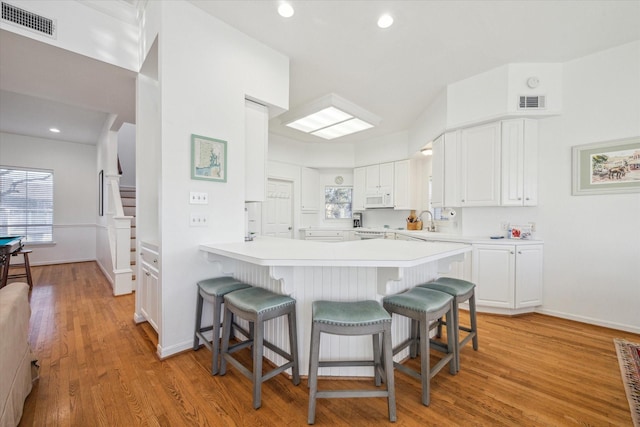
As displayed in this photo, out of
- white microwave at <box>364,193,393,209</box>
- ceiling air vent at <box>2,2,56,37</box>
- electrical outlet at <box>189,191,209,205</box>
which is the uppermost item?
ceiling air vent at <box>2,2,56,37</box>

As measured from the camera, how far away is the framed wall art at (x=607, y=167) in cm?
277

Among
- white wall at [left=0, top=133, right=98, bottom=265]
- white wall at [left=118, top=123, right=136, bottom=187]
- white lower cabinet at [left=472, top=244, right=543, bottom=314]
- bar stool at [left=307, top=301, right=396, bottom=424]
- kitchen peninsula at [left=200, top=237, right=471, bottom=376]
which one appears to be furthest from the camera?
white wall at [left=118, top=123, right=136, bottom=187]

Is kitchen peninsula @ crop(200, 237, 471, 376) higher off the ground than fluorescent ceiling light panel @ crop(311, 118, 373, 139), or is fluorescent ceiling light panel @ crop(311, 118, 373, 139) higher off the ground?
fluorescent ceiling light panel @ crop(311, 118, 373, 139)

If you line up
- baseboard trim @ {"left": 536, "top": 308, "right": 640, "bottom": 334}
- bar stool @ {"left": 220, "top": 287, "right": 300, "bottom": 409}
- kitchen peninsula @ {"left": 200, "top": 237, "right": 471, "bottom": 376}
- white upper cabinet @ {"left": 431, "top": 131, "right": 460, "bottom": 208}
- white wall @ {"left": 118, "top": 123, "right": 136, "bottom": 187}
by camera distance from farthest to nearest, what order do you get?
1. white wall @ {"left": 118, "top": 123, "right": 136, "bottom": 187}
2. white upper cabinet @ {"left": 431, "top": 131, "right": 460, "bottom": 208}
3. baseboard trim @ {"left": 536, "top": 308, "right": 640, "bottom": 334}
4. kitchen peninsula @ {"left": 200, "top": 237, "right": 471, "bottom": 376}
5. bar stool @ {"left": 220, "top": 287, "right": 300, "bottom": 409}

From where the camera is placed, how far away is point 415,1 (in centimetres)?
223

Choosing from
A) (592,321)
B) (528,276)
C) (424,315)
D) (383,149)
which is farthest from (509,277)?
(383,149)

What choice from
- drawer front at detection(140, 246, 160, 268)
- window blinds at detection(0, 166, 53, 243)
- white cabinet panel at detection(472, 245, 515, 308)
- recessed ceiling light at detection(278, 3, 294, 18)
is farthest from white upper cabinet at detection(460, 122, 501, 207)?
window blinds at detection(0, 166, 53, 243)

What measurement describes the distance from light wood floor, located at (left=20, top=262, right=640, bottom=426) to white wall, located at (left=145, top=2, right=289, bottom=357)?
0.42m

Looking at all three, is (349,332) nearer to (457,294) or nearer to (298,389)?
(298,389)

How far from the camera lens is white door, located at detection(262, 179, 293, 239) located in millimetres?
5457

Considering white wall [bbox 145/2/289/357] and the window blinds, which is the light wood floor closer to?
white wall [bbox 145/2/289/357]

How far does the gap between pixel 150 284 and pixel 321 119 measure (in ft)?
10.7

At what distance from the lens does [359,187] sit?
237 inches

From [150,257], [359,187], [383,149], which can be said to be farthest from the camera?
[359,187]
